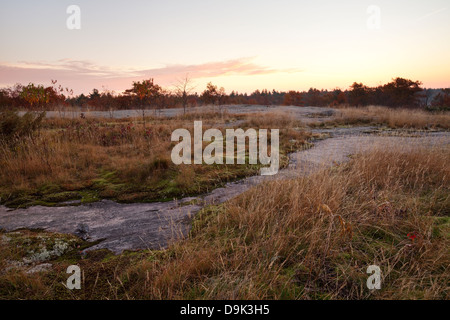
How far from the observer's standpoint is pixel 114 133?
9.68m

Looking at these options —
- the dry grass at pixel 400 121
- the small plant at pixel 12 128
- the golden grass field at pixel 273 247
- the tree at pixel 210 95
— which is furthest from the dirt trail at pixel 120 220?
the tree at pixel 210 95

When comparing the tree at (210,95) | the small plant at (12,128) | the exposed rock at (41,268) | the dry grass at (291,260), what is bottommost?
the exposed rock at (41,268)

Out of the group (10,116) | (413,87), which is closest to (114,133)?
(10,116)

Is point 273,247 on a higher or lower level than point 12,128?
lower

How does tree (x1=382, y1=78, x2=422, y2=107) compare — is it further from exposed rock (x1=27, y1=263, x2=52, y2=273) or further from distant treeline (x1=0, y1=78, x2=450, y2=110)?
exposed rock (x1=27, y1=263, x2=52, y2=273)

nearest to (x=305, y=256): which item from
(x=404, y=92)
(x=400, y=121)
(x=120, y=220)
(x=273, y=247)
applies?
(x=273, y=247)

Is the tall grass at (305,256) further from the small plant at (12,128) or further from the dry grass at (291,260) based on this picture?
the small plant at (12,128)

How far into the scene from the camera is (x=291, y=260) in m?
2.41

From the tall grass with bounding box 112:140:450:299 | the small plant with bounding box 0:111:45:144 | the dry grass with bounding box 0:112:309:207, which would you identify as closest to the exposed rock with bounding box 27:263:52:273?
the tall grass with bounding box 112:140:450:299

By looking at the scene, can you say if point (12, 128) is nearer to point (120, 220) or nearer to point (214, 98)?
point (120, 220)

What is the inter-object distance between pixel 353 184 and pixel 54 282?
417 cm

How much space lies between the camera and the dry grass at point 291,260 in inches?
80.2

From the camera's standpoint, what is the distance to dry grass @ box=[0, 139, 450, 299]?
2037 millimetres
